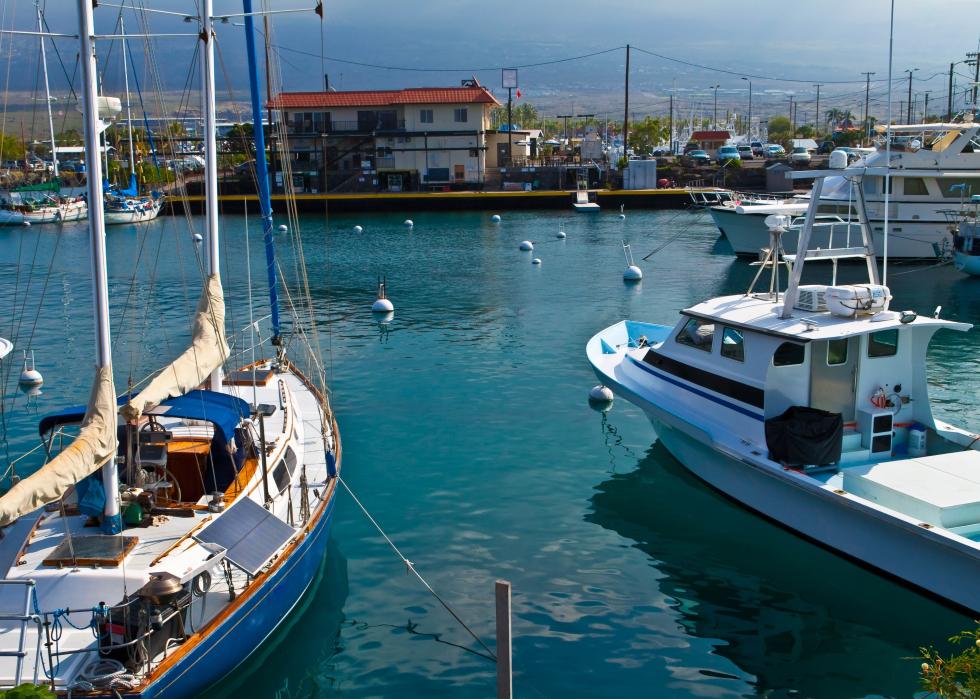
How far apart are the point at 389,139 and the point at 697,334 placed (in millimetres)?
67889

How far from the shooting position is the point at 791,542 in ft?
44.1

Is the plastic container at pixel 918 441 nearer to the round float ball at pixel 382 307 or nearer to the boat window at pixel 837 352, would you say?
the boat window at pixel 837 352

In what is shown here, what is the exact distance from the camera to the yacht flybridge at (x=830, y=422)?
37.5 ft

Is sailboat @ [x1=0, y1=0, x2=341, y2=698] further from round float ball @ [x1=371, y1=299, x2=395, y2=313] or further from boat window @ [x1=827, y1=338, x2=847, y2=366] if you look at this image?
round float ball @ [x1=371, y1=299, x2=395, y2=313]

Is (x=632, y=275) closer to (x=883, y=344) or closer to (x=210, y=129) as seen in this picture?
(x=883, y=344)

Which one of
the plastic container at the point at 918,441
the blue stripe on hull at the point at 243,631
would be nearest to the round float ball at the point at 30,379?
the blue stripe on hull at the point at 243,631

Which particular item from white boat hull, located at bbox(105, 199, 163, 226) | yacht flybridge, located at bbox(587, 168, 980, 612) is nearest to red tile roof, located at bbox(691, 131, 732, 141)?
white boat hull, located at bbox(105, 199, 163, 226)

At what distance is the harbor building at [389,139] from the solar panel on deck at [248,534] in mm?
69537

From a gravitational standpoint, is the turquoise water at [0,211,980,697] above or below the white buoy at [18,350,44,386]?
below

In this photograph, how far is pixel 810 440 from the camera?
12.7m

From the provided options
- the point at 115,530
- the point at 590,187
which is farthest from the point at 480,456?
the point at 590,187

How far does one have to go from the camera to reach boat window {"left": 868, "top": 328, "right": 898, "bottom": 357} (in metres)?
13.6

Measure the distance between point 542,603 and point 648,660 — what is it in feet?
5.42

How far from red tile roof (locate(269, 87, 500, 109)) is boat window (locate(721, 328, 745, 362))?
66.8 meters
